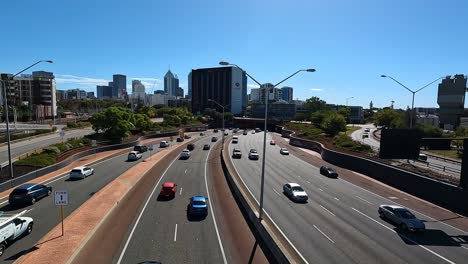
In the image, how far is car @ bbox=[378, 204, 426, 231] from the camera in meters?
22.2

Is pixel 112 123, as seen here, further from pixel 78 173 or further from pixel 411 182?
pixel 411 182

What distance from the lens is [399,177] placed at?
37.0 m

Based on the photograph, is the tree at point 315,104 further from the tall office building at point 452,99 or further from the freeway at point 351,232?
the freeway at point 351,232

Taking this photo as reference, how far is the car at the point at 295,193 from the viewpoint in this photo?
94.7 feet

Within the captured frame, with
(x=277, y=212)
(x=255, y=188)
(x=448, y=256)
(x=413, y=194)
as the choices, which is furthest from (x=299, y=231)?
(x=413, y=194)

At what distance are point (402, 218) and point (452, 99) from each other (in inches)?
4625

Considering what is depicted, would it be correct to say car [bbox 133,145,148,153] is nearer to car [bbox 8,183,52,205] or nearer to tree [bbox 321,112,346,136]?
car [bbox 8,183,52,205]

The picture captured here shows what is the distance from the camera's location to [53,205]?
26.2 m

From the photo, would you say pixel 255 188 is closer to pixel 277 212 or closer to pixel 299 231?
pixel 277 212

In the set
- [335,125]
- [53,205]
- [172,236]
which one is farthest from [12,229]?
[335,125]

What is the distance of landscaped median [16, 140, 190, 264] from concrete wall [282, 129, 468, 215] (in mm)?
28758

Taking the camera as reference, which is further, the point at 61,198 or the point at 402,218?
the point at 402,218

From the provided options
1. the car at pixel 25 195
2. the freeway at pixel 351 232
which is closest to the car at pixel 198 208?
the freeway at pixel 351 232

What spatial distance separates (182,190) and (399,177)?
24.3 metres
